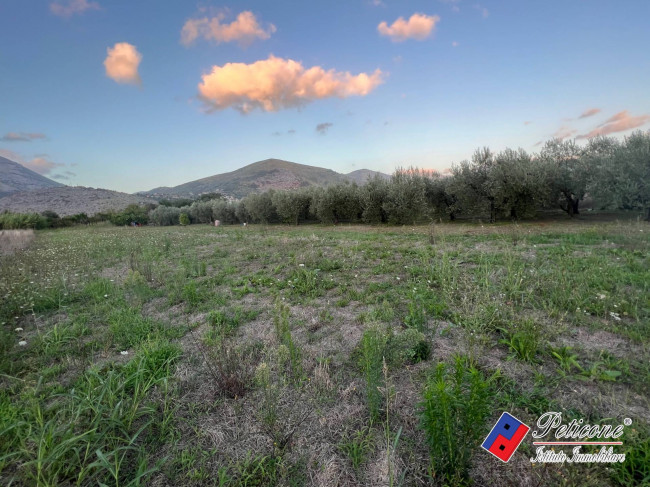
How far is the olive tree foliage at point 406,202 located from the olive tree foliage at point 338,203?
4.34m

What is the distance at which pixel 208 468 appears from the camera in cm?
217

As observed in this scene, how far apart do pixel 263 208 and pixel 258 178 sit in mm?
120769

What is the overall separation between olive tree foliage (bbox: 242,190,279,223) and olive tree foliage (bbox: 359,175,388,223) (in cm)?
1495

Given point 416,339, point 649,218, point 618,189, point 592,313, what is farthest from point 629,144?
point 416,339

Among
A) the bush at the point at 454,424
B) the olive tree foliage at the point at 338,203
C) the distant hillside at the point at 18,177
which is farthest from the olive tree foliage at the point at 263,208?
the distant hillside at the point at 18,177

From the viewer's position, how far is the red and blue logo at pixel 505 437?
1729 mm

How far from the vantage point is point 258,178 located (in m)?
151

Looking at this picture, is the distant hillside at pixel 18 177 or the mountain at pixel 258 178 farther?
the mountain at pixel 258 178

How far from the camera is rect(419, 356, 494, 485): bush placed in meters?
1.81

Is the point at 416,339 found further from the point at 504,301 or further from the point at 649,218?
the point at 649,218

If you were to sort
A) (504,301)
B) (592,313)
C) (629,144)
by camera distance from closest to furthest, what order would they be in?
(592,313) → (504,301) → (629,144)

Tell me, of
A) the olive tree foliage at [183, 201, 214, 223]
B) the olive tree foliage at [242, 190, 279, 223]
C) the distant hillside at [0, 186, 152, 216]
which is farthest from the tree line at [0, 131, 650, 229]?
the distant hillside at [0, 186, 152, 216]

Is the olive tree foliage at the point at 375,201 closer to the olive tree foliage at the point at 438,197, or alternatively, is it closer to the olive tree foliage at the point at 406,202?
the olive tree foliage at the point at 406,202

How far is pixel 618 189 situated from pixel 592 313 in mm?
21399
